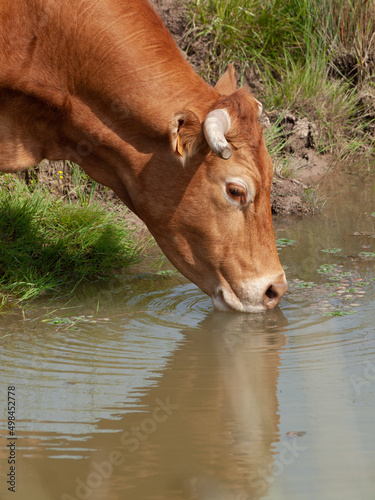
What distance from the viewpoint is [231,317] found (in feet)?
18.1

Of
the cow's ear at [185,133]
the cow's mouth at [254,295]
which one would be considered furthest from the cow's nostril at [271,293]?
the cow's ear at [185,133]

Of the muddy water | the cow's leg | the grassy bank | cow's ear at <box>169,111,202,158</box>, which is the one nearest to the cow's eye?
cow's ear at <box>169,111,202,158</box>

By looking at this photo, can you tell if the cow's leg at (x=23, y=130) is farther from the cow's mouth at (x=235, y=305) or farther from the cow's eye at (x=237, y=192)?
the cow's mouth at (x=235, y=305)

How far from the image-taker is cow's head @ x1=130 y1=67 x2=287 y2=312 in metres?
5.00

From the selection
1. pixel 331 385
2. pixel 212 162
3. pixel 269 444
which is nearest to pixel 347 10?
pixel 212 162

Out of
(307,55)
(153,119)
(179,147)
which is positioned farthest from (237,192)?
(307,55)

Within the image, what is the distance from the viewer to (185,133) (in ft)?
16.3

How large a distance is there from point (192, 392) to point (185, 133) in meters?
1.63

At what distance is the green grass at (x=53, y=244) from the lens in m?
6.24

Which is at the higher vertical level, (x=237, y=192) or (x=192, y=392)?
(x=237, y=192)

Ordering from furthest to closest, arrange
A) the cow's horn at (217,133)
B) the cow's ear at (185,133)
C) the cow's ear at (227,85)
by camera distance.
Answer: the cow's ear at (227,85) → the cow's ear at (185,133) → the cow's horn at (217,133)

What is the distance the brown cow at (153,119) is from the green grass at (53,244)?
4.45 feet

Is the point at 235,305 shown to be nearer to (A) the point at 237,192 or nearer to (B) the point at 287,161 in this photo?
(A) the point at 237,192

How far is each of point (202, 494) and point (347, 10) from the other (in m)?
8.30
